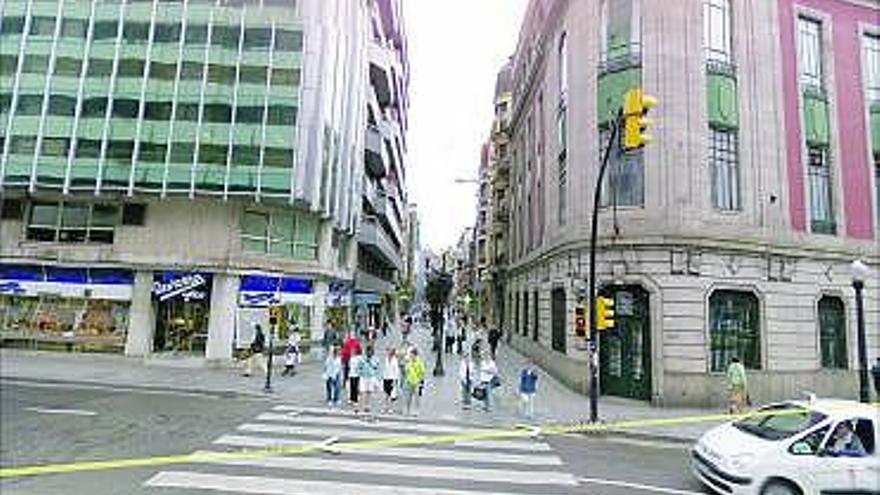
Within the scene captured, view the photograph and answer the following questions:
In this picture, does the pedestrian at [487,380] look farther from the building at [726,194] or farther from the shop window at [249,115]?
the shop window at [249,115]

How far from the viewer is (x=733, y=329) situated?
20.7 metres

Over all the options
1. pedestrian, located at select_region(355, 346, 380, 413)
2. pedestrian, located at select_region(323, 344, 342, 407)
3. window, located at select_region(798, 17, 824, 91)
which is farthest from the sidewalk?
window, located at select_region(798, 17, 824, 91)

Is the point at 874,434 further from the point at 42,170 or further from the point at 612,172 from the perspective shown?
the point at 42,170

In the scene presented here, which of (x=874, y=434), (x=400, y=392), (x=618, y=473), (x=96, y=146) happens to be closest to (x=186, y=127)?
(x=96, y=146)

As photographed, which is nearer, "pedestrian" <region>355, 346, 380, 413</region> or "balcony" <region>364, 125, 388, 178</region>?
"pedestrian" <region>355, 346, 380, 413</region>

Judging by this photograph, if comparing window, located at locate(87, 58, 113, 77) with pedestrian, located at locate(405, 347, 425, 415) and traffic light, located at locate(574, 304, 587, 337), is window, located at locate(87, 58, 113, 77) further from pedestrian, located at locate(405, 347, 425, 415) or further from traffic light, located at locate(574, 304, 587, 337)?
traffic light, located at locate(574, 304, 587, 337)

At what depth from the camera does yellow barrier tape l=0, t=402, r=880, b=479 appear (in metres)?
9.76

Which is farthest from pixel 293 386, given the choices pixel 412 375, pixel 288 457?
pixel 288 457

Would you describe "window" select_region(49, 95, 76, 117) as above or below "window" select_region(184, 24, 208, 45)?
below

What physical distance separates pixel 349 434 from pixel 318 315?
15.1 meters

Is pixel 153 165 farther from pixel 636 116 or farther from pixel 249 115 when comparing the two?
pixel 636 116

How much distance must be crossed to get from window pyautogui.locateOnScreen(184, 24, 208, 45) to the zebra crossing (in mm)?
17028

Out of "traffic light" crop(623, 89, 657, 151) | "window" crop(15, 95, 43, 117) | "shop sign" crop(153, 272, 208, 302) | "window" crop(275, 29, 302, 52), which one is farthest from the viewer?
"window" crop(275, 29, 302, 52)

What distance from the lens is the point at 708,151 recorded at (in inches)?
840
